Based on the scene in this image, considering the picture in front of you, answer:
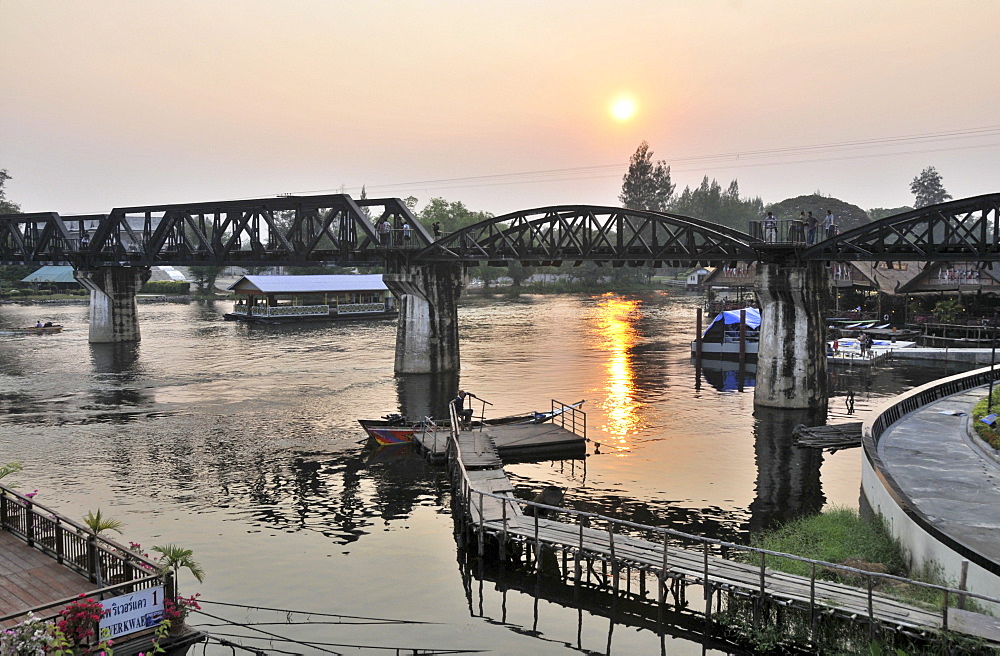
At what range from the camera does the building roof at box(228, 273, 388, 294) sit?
123812mm

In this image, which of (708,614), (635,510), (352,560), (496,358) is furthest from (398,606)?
(496,358)

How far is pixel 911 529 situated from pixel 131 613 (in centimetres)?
1985

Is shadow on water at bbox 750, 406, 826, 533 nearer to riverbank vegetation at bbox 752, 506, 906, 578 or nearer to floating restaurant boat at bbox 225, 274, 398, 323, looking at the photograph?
riverbank vegetation at bbox 752, 506, 906, 578

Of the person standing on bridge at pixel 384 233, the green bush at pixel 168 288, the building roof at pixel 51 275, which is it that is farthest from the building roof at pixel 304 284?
the building roof at pixel 51 275

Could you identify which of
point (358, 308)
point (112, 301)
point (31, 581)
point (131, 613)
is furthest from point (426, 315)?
point (358, 308)

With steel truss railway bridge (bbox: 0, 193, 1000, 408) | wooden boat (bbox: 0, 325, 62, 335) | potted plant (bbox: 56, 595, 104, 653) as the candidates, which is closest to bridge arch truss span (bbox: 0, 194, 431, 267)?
steel truss railway bridge (bbox: 0, 193, 1000, 408)

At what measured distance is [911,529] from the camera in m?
23.2

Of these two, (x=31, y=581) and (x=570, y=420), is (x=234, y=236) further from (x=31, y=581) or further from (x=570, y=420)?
(x=31, y=581)

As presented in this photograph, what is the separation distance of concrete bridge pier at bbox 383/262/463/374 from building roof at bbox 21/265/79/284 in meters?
133

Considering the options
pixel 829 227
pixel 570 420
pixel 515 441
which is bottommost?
pixel 570 420

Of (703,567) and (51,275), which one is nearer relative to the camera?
(703,567)

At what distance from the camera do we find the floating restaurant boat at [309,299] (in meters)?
123

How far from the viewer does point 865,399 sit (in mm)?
58031

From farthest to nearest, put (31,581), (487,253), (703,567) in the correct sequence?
(487,253) → (703,567) → (31,581)
